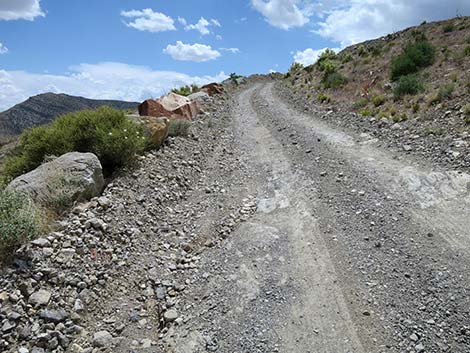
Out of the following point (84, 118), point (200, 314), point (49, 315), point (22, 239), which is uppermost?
point (84, 118)

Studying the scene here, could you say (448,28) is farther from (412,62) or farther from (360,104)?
(360,104)

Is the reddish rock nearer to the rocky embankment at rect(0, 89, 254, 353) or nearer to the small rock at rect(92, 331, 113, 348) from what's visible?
the rocky embankment at rect(0, 89, 254, 353)

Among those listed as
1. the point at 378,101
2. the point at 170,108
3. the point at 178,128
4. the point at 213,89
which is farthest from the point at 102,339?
the point at 213,89

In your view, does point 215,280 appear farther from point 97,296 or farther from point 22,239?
point 22,239

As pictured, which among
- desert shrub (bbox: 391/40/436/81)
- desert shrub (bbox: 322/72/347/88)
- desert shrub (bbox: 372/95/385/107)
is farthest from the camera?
desert shrub (bbox: 322/72/347/88)

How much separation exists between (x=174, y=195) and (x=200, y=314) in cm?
380

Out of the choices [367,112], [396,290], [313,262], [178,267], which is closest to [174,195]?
[178,267]

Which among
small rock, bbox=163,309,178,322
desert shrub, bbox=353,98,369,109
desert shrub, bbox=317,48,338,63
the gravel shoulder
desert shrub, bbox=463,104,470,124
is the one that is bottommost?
small rock, bbox=163,309,178,322

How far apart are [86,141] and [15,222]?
3797 millimetres

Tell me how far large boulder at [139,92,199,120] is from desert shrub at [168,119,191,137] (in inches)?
59.6

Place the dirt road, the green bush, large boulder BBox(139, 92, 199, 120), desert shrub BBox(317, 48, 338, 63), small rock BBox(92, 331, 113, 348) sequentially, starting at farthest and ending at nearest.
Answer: desert shrub BBox(317, 48, 338, 63) → large boulder BBox(139, 92, 199, 120) → the green bush → small rock BBox(92, 331, 113, 348) → the dirt road

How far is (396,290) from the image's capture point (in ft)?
16.2

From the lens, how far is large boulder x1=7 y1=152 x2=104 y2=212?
641 cm

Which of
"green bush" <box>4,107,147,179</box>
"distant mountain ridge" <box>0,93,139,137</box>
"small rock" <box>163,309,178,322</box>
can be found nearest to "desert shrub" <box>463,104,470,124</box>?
"green bush" <box>4,107,147,179</box>
